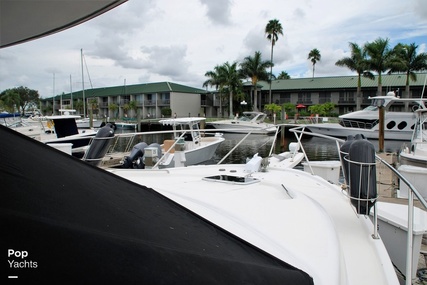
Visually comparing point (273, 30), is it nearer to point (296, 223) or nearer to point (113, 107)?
point (113, 107)

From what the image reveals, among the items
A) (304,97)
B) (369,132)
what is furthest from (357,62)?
(369,132)

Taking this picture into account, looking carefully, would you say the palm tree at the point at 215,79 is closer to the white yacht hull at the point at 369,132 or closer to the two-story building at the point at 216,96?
the two-story building at the point at 216,96

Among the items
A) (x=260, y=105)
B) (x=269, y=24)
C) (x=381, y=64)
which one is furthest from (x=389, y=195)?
(x=260, y=105)

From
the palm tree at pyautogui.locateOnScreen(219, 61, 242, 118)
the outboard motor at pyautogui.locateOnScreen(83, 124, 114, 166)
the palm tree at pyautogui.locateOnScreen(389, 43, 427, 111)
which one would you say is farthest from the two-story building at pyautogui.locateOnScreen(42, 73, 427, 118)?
the outboard motor at pyautogui.locateOnScreen(83, 124, 114, 166)

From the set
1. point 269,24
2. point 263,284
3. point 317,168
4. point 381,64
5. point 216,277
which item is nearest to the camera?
point 216,277

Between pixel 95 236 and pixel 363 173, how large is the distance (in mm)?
2469

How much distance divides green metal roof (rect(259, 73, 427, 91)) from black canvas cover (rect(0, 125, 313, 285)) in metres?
48.9

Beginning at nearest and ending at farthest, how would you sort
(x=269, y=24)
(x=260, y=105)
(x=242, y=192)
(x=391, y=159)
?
1. (x=242, y=192)
2. (x=391, y=159)
3. (x=269, y=24)
4. (x=260, y=105)

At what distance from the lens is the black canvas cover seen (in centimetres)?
102

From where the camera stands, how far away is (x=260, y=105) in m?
52.5

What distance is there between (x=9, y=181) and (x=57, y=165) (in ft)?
1.22

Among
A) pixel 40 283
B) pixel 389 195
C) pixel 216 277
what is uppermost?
pixel 40 283

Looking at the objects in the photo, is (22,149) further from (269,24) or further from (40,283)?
(269,24)

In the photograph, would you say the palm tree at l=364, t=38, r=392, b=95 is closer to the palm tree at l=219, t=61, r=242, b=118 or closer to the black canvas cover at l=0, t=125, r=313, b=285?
the palm tree at l=219, t=61, r=242, b=118
